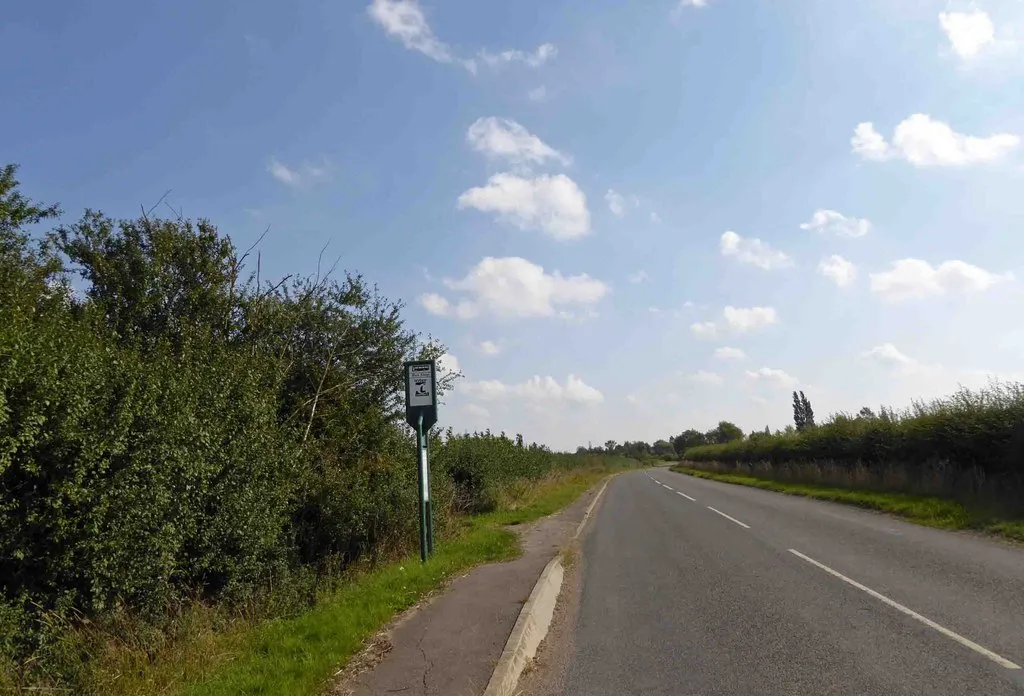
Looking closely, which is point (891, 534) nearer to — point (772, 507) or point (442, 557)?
A: point (772, 507)

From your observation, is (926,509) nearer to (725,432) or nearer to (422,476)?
(422,476)

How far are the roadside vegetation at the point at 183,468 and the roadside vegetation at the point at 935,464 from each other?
36.0 feet

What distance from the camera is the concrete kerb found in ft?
19.3

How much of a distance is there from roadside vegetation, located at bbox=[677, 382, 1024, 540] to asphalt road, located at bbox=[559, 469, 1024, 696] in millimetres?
2921

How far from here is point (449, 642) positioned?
23.2 feet

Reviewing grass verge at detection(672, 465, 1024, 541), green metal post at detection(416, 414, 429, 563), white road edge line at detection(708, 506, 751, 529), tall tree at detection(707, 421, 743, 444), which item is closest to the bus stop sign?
green metal post at detection(416, 414, 429, 563)

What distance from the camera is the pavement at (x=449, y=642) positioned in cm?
584

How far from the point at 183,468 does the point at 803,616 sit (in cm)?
733

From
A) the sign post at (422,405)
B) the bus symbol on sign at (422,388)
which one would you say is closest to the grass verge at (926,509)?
the sign post at (422,405)

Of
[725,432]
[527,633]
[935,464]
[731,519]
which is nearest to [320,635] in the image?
[527,633]

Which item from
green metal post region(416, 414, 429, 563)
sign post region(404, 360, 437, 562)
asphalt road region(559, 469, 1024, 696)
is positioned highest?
sign post region(404, 360, 437, 562)

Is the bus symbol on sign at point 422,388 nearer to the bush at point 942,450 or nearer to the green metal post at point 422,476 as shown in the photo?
the green metal post at point 422,476

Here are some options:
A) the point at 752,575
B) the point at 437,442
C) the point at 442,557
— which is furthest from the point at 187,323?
the point at 752,575

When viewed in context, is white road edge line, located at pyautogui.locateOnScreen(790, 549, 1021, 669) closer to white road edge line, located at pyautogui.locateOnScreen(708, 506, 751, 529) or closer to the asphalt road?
the asphalt road
